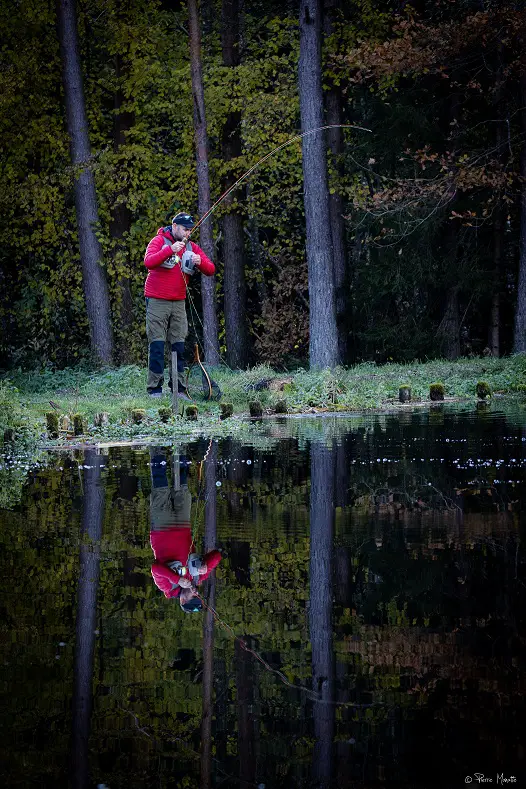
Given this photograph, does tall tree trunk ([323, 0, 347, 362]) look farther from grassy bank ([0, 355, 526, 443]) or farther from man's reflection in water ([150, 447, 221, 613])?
man's reflection in water ([150, 447, 221, 613])

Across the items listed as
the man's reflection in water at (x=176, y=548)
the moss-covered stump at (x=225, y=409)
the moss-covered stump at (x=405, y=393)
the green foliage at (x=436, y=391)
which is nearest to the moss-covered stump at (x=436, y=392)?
the green foliage at (x=436, y=391)

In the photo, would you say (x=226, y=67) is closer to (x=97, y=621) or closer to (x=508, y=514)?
(x=508, y=514)

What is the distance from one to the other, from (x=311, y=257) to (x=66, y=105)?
6941 millimetres

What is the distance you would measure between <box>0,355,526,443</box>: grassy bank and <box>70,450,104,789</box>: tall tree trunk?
4901mm

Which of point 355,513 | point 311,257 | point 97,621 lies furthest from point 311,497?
point 311,257

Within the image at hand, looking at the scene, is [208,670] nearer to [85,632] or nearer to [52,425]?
[85,632]

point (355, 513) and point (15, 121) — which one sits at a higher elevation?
point (15, 121)

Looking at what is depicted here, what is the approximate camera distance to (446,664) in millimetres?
4000

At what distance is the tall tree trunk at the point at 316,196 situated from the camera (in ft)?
73.7

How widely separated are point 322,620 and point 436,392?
12.6 metres

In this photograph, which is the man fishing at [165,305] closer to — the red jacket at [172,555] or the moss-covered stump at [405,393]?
the moss-covered stump at [405,393]

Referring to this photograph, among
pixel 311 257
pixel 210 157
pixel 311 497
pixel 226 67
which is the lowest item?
pixel 311 497

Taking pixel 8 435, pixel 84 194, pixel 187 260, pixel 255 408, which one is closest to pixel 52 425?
pixel 8 435

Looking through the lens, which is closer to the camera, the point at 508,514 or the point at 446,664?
the point at 446,664
